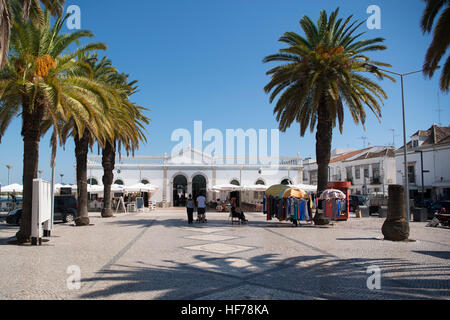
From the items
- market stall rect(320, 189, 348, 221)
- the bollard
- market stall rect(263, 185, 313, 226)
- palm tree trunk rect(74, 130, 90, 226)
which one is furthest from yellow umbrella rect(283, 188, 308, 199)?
palm tree trunk rect(74, 130, 90, 226)

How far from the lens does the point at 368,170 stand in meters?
46.2

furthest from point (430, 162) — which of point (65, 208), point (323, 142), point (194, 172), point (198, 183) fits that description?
point (65, 208)

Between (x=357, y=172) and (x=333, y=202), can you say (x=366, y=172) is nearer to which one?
(x=357, y=172)

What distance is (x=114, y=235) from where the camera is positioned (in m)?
13.8

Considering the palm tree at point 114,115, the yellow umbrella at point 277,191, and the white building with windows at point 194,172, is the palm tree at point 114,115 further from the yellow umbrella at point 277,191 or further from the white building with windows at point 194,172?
the white building with windows at point 194,172

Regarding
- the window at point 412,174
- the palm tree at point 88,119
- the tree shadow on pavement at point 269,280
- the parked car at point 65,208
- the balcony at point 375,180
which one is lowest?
the tree shadow on pavement at point 269,280

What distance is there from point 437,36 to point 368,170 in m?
39.3

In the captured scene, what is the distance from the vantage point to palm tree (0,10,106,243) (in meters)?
10.9

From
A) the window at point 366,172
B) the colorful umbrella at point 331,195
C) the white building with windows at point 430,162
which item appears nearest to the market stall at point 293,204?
the colorful umbrella at point 331,195

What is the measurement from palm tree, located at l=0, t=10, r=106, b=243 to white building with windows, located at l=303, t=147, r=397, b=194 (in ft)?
124

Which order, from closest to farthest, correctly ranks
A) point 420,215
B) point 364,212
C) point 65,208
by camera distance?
point 65,208 → point 420,215 → point 364,212

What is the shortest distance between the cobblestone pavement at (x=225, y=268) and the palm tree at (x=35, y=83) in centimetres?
305

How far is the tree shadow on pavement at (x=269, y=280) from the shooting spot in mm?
5781
